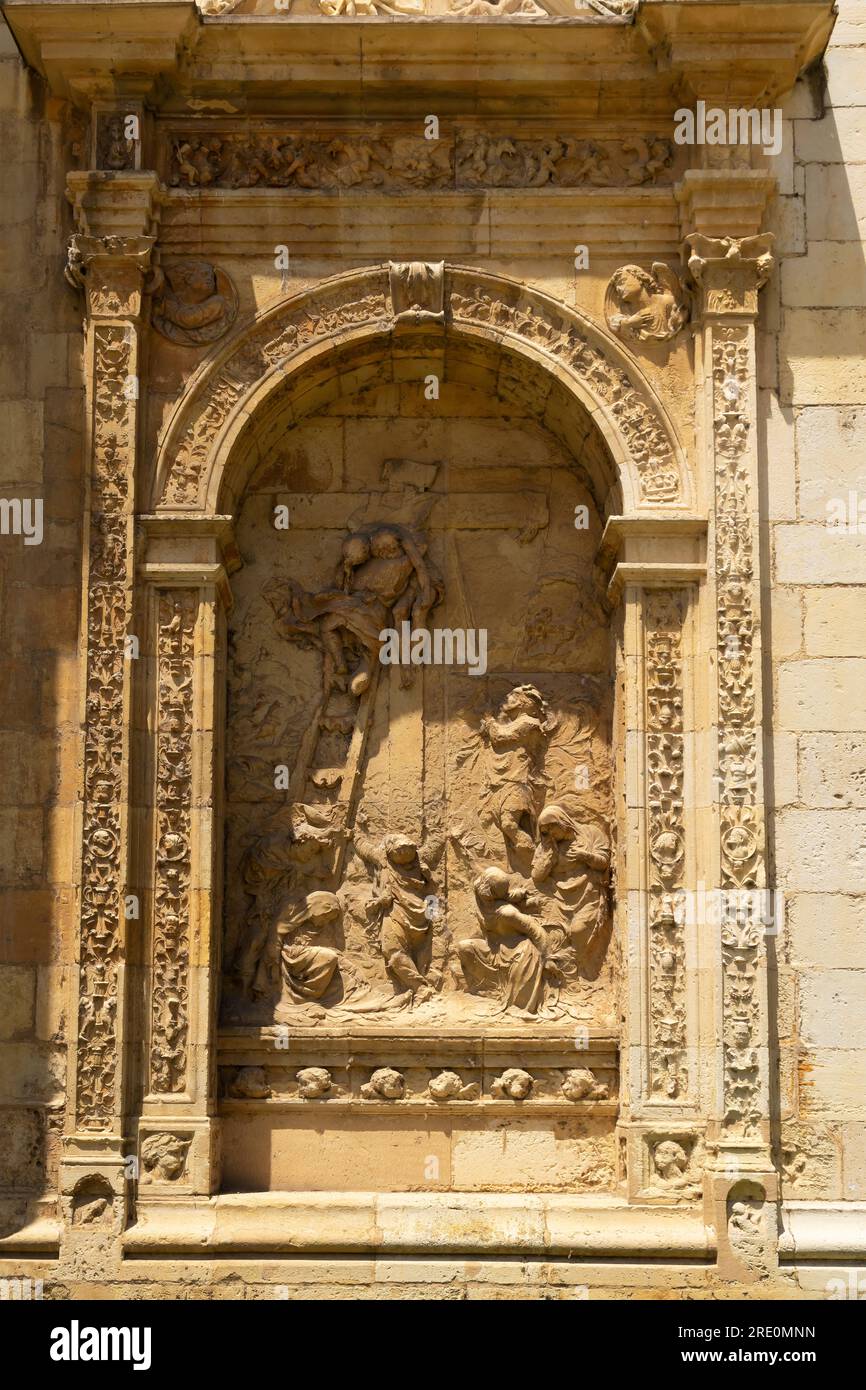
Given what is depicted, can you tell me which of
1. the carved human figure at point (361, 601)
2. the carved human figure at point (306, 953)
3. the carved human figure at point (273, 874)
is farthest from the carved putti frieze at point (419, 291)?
the carved human figure at point (306, 953)

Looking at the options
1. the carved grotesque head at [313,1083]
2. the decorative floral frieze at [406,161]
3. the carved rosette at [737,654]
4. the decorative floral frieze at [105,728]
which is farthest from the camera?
the decorative floral frieze at [406,161]

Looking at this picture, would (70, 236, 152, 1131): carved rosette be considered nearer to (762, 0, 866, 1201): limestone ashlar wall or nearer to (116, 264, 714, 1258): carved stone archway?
(116, 264, 714, 1258): carved stone archway

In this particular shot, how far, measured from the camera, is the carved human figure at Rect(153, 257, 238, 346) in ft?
38.9

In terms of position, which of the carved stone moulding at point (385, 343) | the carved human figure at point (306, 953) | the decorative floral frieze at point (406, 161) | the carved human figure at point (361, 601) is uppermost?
the decorative floral frieze at point (406, 161)

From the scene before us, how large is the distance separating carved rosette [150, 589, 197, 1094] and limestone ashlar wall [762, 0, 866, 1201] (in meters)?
3.40

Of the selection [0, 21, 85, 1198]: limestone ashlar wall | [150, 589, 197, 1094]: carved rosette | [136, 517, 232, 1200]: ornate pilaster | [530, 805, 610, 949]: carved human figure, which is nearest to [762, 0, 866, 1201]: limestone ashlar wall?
[530, 805, 610, 949]: carved human figure

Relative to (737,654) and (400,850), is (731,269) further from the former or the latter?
(400,850)

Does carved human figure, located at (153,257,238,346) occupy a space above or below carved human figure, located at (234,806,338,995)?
above

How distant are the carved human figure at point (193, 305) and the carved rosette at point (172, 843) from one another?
1.59m

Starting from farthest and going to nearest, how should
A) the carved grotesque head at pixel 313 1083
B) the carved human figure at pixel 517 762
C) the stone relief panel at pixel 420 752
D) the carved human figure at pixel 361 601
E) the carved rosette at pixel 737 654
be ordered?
the carved human figure at pixel 361 601, the carved human figure at pixel 517 762, the stone relief panel at pixel 420 752, the carved grotesque head at pixel 313 1083, the carved rosette at pixel 737 654

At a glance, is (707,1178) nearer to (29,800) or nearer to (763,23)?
(29,800)

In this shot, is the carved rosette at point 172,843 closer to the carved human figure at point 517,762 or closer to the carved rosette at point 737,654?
the carved human figure at point 517,762

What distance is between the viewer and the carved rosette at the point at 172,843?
36.9ft

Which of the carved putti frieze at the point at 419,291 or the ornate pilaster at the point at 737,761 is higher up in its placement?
the carved putti frieze at the point at 419,291
